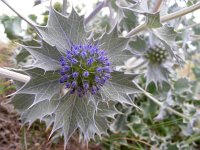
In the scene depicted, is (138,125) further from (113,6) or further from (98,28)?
(98,28)

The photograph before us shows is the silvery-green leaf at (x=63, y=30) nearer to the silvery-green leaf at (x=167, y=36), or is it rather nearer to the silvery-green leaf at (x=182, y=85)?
the silvery-green leaf at (x=167, y=36)

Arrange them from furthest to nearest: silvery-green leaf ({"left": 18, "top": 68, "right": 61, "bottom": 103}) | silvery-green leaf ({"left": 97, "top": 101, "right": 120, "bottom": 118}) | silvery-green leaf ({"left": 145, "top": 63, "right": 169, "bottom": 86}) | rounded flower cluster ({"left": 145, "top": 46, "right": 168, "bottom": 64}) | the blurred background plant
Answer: rounded flower cluster ({"left": 145, "top": 46, "right": 168, "bottom": 64})
silvery-green leaf ({"left": 145, "top": 63, "right": 169, "bottom": 86})
the blurred background plant
silvery-green leaf ({"left": 97, "top": 101, "right": 120, "bottom": 118})
silvery-green leaf ({"left": 18, "top": 68, "right": 61, "bottom": 103})

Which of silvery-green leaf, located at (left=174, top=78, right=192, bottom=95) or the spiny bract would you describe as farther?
silvery-green leaf, located at (left=174, top=78, right=192, bottom=95)

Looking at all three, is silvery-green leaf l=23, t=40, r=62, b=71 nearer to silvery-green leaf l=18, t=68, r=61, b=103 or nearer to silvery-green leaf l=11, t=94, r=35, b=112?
silvery-green leaf l=18, t=68, r=61, b=103

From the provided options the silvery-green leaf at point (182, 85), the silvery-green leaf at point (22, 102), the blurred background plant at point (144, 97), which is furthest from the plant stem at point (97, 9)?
the silvery-green leaf at point (182, 85)

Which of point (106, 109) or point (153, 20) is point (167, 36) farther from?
point (106, 109)

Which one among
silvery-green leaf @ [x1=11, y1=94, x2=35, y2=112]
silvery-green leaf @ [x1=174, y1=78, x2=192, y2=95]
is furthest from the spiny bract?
silvery-green leaf @ [x1=174, y1=78, x2=192, y2=95]
